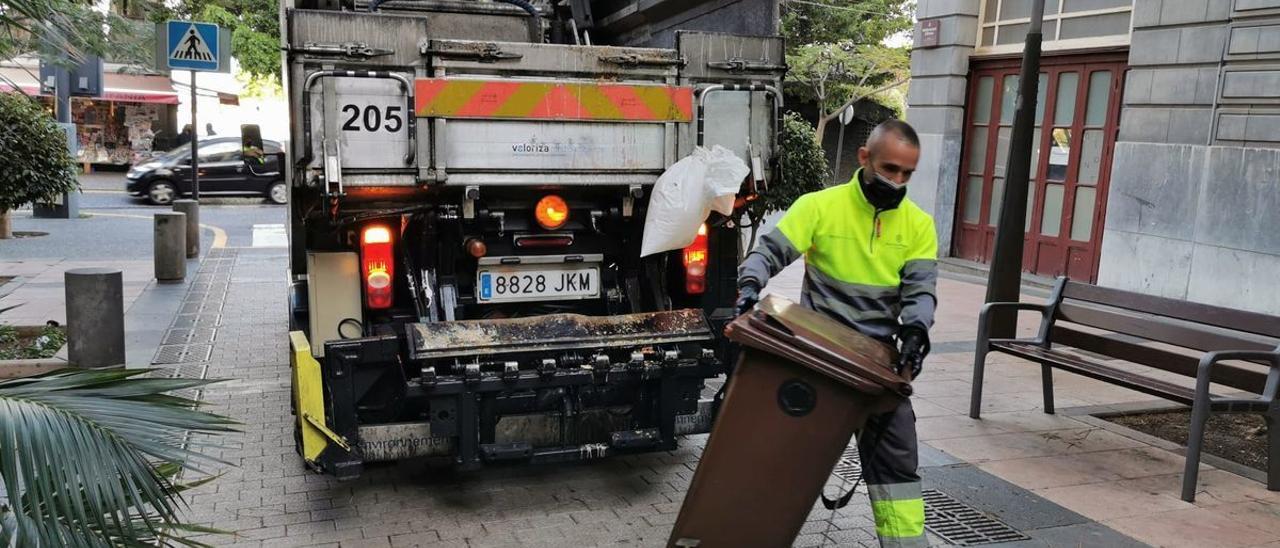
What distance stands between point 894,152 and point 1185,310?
2946mm

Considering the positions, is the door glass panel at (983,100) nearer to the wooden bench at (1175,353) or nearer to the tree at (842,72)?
the wooden bench at (1175,353)

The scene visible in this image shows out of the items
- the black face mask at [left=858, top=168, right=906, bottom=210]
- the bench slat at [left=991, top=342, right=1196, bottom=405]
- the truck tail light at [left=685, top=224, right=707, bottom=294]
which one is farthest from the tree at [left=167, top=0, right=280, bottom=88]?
the black face mask at [left=858, top=168, right=906, bottom=210]

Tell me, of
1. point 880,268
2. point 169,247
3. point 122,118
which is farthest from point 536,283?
point 122,118

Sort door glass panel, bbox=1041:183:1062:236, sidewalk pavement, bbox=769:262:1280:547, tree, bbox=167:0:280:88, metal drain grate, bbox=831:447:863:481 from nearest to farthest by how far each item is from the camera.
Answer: sidewalk pavement, bbox=769:262:1280:547 < metal drain grate, bbox=831:447:863:481 < door glass panel, bbox=1041:183:1062:236 < tree, bbox=167:0:280:88

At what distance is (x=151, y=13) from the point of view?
192 inches

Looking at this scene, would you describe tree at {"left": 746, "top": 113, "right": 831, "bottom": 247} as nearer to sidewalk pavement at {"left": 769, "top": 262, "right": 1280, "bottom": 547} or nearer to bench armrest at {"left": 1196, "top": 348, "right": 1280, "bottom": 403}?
sidewalk pavement at {"left": 769, "top": 262, "right": 1280, "bottom": 547}

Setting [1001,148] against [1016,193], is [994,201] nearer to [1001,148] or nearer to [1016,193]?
[1001,148]

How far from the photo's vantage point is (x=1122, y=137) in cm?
1041

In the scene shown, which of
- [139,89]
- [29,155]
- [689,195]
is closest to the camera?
[689,195]

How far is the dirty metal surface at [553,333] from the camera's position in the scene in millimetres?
4406

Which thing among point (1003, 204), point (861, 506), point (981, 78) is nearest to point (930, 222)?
point (861, 506)

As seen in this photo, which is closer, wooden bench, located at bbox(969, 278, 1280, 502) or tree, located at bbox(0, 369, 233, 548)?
tree, located at bbox(0, 369, 233, 548)

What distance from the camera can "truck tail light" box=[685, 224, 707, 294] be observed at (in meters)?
5.16

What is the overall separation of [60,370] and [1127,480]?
483 centimetres
